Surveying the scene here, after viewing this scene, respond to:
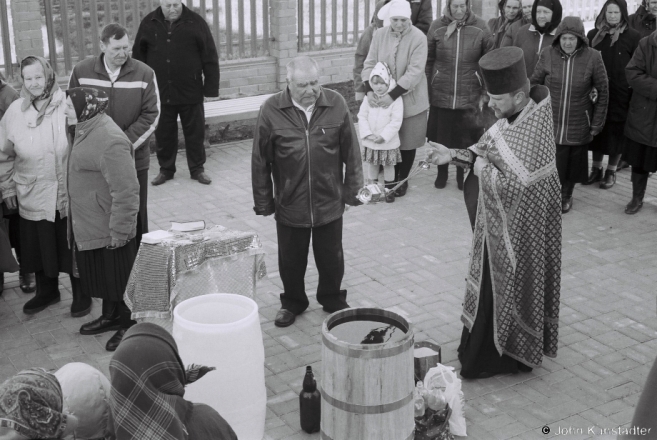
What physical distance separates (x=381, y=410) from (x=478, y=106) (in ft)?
18.2

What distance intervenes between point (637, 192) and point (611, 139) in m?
0.75

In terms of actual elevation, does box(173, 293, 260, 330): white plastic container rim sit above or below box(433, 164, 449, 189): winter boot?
above

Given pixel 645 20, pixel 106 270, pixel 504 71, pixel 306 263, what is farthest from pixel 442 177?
pixel 106 270

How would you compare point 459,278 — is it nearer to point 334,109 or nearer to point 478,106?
point 334,109

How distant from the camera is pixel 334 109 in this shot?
20.0 ft

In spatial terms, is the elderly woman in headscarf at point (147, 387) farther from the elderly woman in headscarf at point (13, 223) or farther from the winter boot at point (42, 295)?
the elderly woman in headscarf at point (13, 223)

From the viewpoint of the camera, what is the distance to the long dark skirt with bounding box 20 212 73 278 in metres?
6.46

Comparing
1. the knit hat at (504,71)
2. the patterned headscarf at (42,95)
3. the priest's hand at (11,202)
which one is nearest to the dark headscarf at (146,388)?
the knit hat at (504,71)

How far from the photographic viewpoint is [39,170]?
20.6 feet

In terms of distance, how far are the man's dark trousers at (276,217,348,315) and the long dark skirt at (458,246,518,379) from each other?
119cm

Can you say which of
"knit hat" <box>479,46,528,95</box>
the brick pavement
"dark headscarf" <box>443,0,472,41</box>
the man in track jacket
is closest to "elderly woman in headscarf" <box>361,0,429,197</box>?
"dark headscarf" <box>443,0,472,41</box>

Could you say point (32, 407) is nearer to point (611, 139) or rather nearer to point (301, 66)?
point (301, 66)

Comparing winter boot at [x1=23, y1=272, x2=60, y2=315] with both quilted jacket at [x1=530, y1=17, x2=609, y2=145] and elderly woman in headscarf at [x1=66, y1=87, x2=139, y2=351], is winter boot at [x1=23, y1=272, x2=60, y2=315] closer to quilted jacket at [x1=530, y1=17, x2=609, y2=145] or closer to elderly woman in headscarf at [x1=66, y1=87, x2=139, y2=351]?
elderly woman in headscarf at [x1=66, y1=87, x2=139, y2=351]

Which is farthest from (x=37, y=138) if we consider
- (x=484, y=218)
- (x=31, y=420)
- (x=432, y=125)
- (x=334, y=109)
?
(x=432, y=125)
